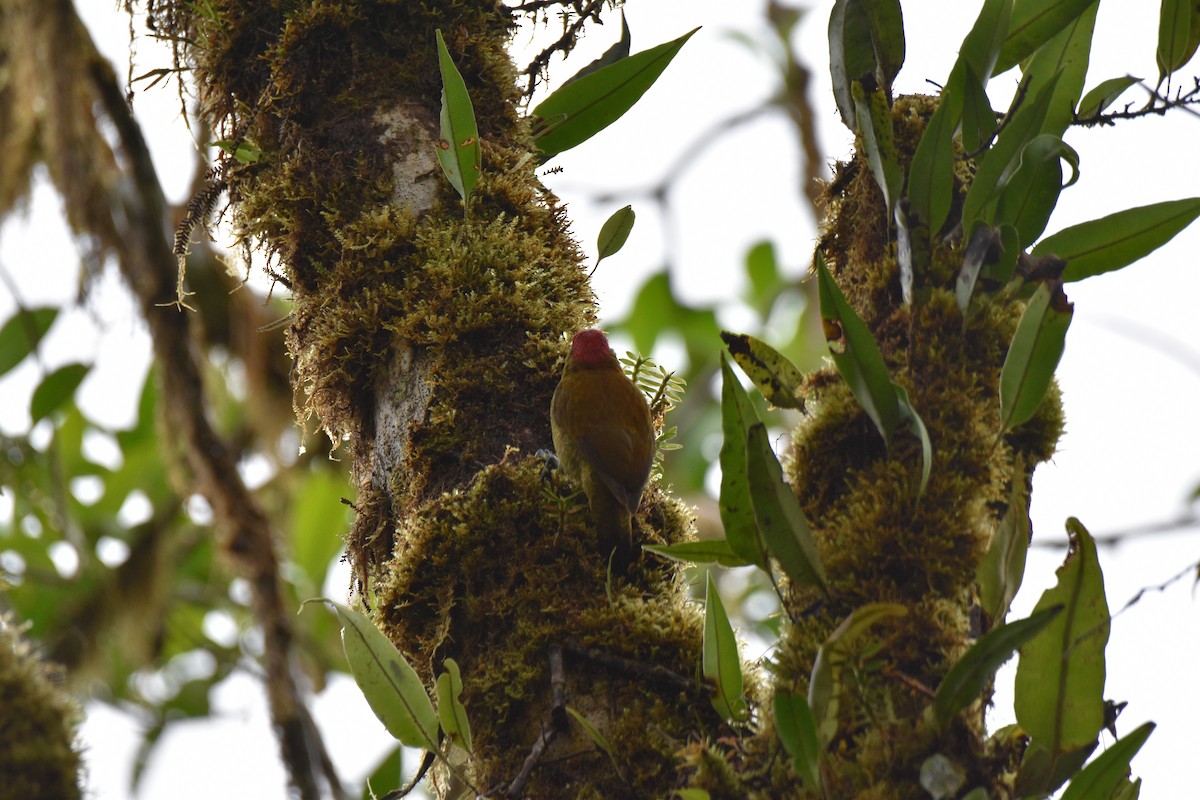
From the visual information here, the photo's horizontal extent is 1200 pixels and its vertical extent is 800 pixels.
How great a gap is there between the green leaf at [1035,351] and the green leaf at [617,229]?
2.75 feet

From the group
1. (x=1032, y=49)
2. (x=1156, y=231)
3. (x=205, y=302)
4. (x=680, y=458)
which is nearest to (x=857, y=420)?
(x=1156, y=231)

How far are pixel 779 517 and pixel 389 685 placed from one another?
1.80ft

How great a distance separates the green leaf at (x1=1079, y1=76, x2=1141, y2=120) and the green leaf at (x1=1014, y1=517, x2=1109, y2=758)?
0.74m

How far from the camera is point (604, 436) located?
1.78 metres

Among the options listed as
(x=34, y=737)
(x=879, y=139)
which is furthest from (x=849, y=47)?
→ (x=34, y=737)

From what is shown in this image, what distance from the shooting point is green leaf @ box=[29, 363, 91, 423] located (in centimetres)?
391

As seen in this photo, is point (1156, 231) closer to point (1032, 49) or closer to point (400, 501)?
point (1032, 49)

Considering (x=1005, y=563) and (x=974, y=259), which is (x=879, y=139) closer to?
(x=974, y=259)

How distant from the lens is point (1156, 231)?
162 centimetres

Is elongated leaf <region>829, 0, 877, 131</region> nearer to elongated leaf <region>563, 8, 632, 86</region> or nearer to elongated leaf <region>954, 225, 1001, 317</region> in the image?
elongated leaf <region>954, 225, 1001, 317</region>

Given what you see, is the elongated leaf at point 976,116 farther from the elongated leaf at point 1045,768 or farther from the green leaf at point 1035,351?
the elongated leaf at point 1045,768

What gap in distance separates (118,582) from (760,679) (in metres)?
3.57

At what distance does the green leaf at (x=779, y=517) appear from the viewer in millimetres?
1319

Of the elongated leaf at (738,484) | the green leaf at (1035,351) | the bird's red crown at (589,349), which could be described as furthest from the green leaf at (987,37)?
the bird's red crown at (589,349)
